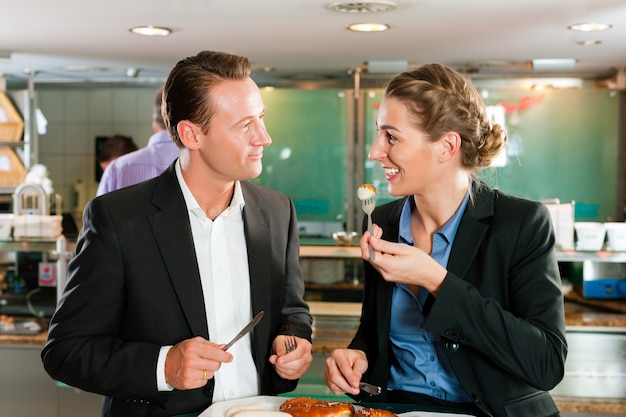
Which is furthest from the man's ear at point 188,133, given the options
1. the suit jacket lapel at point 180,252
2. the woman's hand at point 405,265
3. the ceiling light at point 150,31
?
→ the ceiling light at point 150,31

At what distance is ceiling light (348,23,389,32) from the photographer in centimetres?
436

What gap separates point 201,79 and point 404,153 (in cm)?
53

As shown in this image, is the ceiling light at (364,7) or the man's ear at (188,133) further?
the ceiling light at (364,7)

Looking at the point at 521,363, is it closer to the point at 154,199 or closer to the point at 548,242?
the point at 548,242

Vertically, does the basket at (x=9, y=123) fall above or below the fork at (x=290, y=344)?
above

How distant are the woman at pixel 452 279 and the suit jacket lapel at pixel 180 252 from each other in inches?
13.5

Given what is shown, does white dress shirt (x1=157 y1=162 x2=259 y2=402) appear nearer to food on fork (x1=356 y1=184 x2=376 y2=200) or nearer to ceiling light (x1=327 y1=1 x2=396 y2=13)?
food on fork (x1=356 y1=184 x2=376 y2=200)

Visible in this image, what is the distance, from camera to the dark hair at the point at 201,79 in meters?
1.96

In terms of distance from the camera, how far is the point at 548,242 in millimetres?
1822

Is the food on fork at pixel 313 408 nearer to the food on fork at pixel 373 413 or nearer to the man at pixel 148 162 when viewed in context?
the food on fork at pixel 373 413

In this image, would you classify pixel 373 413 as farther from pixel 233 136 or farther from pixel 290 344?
pixel 233 136

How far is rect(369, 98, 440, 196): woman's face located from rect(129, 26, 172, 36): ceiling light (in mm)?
2956

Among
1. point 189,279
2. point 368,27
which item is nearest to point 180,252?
point 189,279

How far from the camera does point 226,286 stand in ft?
6.42
